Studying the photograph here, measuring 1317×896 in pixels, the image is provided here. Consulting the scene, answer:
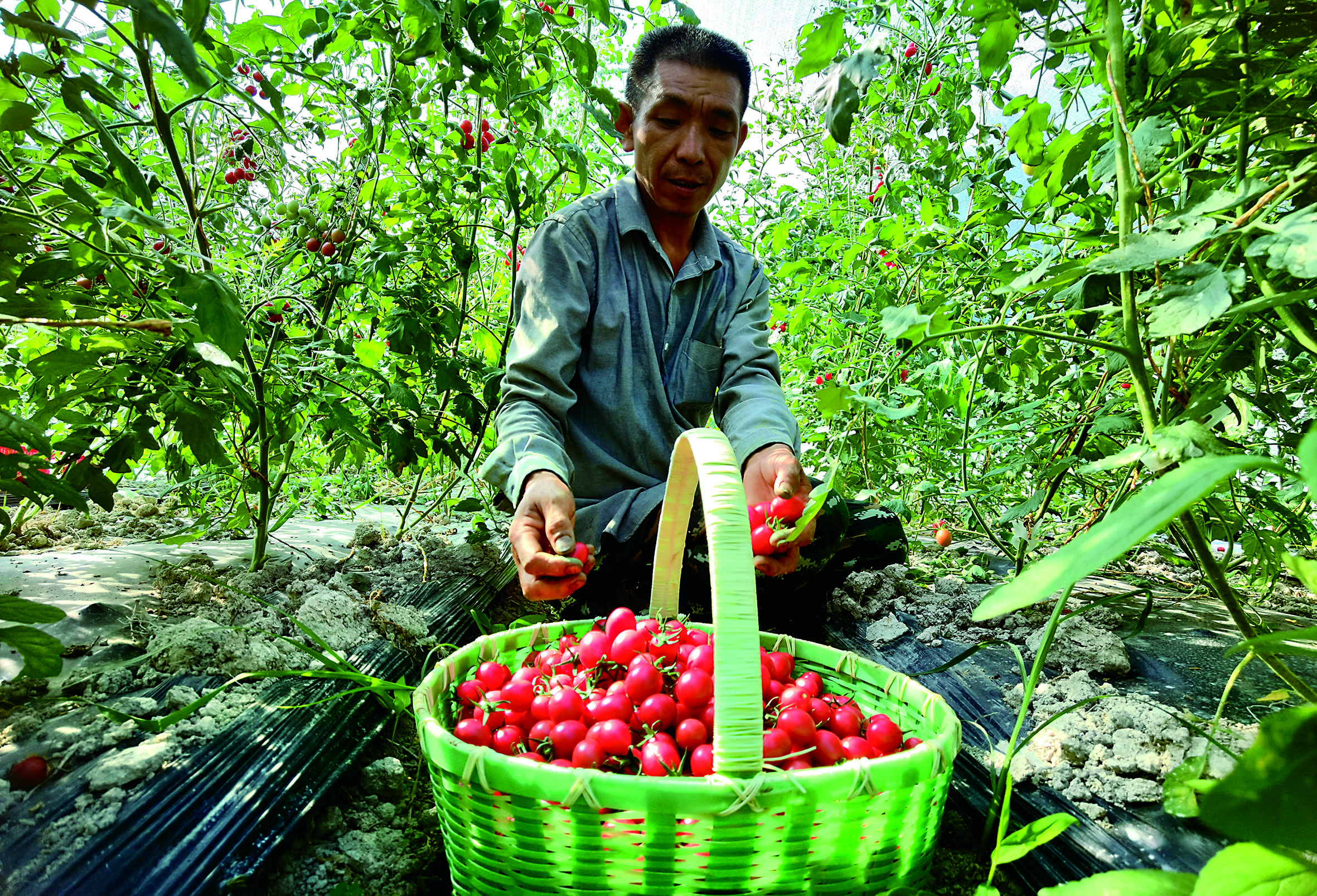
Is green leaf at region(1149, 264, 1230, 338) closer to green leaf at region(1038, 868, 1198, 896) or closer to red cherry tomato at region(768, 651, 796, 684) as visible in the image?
green leaf at region(1038, 868, 1198, 896)

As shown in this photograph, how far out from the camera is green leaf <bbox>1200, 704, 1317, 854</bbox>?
291 millimetres

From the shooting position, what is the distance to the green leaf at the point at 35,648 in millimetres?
558

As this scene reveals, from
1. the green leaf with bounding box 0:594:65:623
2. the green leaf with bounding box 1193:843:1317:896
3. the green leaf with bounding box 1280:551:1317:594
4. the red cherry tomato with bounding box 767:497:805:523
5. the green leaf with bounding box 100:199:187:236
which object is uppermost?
the green leaf with bounding box 100:199:187:236

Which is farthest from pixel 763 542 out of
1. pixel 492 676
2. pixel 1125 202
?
pixel 1125 202

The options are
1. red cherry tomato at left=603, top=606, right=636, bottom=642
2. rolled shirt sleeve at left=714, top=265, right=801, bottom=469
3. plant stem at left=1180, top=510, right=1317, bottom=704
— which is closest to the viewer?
plant stem at left=1180, top=510, right=1317, bottom=704

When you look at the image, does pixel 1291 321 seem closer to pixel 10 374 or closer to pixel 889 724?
pixel 889 724

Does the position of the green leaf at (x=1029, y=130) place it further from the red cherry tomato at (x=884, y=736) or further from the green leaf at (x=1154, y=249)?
the red cherry tomato at (x=884, y=736)

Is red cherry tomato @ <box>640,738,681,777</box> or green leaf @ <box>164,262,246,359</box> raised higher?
green leaf @ <box>164,262,246,359</box>

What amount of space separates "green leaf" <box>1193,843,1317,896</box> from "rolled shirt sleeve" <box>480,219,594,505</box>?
3.17 feet

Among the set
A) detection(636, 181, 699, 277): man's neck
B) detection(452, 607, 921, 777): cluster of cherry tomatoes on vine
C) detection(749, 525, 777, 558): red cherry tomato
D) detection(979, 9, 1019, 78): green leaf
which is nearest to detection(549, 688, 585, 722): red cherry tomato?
detection(452, 607, 921, 777): cluster of cherry tomatoes on vine

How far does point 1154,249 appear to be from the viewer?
454mm

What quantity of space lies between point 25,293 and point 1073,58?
1.47 m

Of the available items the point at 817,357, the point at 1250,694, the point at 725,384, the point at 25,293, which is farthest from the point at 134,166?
the point at 817,357

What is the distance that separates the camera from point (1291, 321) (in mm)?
544
